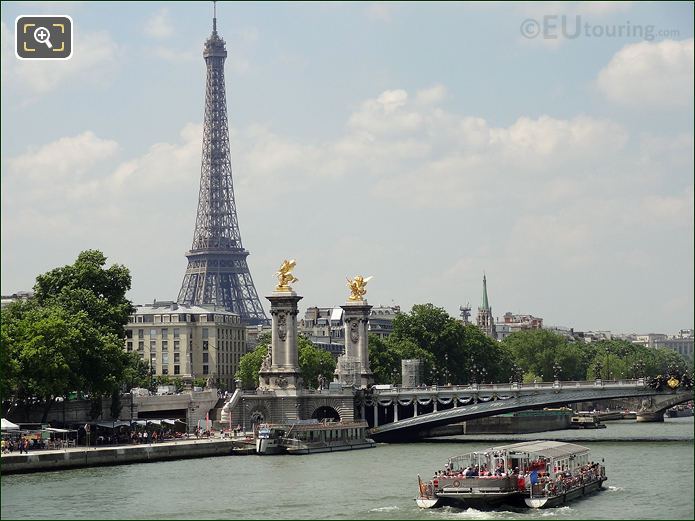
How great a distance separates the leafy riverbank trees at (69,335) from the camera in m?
68.4

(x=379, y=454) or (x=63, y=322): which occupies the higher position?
(x=63, y=322)

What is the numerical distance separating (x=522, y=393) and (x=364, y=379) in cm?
1074

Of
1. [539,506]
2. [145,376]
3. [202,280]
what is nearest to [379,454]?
[539,506]

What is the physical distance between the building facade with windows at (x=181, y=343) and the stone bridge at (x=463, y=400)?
138 ft

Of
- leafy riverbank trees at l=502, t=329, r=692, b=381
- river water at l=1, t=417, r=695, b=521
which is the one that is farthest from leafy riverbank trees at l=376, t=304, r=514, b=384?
river water at l=1, t=417, r=695, b=521

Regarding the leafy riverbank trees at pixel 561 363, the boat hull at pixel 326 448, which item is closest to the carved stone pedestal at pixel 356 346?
the boat hull at pixel 326 448

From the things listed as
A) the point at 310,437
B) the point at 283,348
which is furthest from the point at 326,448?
the point at 283,348

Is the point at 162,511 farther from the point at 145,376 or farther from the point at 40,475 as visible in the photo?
the point at 145,376

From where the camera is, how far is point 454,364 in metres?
121

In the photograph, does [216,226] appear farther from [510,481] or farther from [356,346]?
[510,481]

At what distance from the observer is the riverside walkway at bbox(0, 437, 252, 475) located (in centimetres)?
5781

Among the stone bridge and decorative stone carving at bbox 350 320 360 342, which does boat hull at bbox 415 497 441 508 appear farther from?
decorative stone carving at bbox 350 320 360 342

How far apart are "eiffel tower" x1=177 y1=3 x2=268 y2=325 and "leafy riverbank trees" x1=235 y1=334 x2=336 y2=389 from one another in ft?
146

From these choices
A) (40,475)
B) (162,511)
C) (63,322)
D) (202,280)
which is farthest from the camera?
(202,280)
